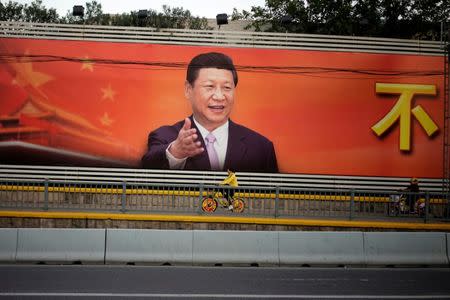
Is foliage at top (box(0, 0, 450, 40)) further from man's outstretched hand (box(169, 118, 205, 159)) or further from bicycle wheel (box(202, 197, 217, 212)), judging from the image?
bicycle wheel (box(202, 197, 217, 212))

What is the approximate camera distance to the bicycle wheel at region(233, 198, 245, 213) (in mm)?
20275

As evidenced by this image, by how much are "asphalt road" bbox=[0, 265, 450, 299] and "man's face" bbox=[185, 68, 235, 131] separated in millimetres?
11529

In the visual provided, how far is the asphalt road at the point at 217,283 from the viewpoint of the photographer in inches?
438

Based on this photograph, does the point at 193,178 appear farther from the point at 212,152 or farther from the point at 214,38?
the point at 214,38

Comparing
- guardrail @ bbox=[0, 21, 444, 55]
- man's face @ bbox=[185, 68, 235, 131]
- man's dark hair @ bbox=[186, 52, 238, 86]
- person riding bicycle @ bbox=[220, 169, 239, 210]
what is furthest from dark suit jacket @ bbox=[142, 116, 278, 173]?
guardrail @ bbox=[0, 21, 444, 55]

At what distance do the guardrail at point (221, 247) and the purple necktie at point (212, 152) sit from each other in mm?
10281

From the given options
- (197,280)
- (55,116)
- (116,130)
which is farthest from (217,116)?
(197,280)

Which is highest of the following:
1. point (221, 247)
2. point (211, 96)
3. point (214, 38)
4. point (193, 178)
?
point (214, 38)

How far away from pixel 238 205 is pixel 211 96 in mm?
6657

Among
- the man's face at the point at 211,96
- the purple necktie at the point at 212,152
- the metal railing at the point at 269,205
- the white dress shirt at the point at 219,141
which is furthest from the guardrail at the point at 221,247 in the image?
the man's face at the point at 211,96

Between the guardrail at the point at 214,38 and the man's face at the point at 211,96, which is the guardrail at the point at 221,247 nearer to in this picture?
the man's face at the point at 211,96

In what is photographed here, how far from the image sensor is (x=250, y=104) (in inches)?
1037

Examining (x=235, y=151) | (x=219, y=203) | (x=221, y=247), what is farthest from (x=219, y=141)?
(x=221, y=247)

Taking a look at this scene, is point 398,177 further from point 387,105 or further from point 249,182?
point 249,182
